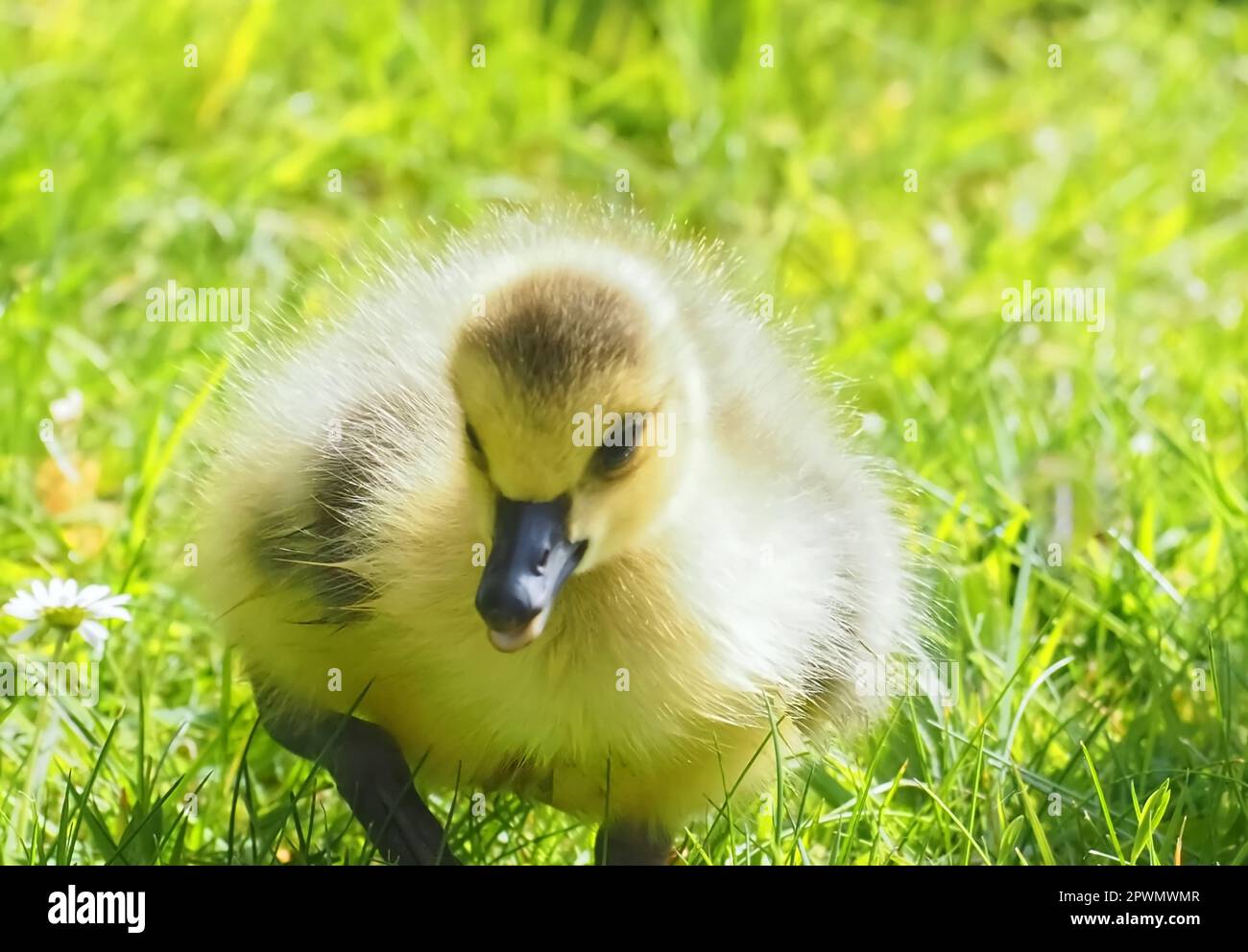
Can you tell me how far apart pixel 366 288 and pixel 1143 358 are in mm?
1418

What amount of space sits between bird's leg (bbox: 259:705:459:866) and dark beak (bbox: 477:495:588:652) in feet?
1.16

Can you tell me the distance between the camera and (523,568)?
1.50 metres

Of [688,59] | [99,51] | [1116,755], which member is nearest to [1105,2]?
[688,59]

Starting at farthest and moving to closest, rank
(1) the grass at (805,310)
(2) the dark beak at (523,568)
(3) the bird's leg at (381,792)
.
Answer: (1) the grass at (805,310) < (3) the bird's leg at (381,792) < (2) the dark beak at (523,568)

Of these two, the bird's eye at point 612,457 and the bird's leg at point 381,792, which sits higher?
the bird's eye at point 612,457

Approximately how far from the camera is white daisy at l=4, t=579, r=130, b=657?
6.20ft

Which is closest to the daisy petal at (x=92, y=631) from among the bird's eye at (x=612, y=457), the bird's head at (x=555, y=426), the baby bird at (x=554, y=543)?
the baby bird at (x=554, y=543)

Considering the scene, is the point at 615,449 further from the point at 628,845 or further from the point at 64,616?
the point at 64,616

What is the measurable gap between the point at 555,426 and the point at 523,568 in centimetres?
12

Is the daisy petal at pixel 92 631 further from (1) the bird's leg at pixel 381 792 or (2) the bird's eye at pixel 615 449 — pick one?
(2) the bird's eye at pixel 615 449

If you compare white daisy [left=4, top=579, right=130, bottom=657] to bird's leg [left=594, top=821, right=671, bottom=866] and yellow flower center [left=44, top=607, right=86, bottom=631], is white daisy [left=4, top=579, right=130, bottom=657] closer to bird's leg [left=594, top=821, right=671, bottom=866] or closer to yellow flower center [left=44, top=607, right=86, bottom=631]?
yellow flower center [left=44, top=607, right=86, bottom=631]

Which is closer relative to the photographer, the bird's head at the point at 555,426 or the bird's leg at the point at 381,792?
the bird's head at the point at 555,426

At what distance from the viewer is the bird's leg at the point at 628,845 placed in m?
1.83

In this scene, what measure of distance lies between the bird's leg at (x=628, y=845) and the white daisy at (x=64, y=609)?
0.56 m
